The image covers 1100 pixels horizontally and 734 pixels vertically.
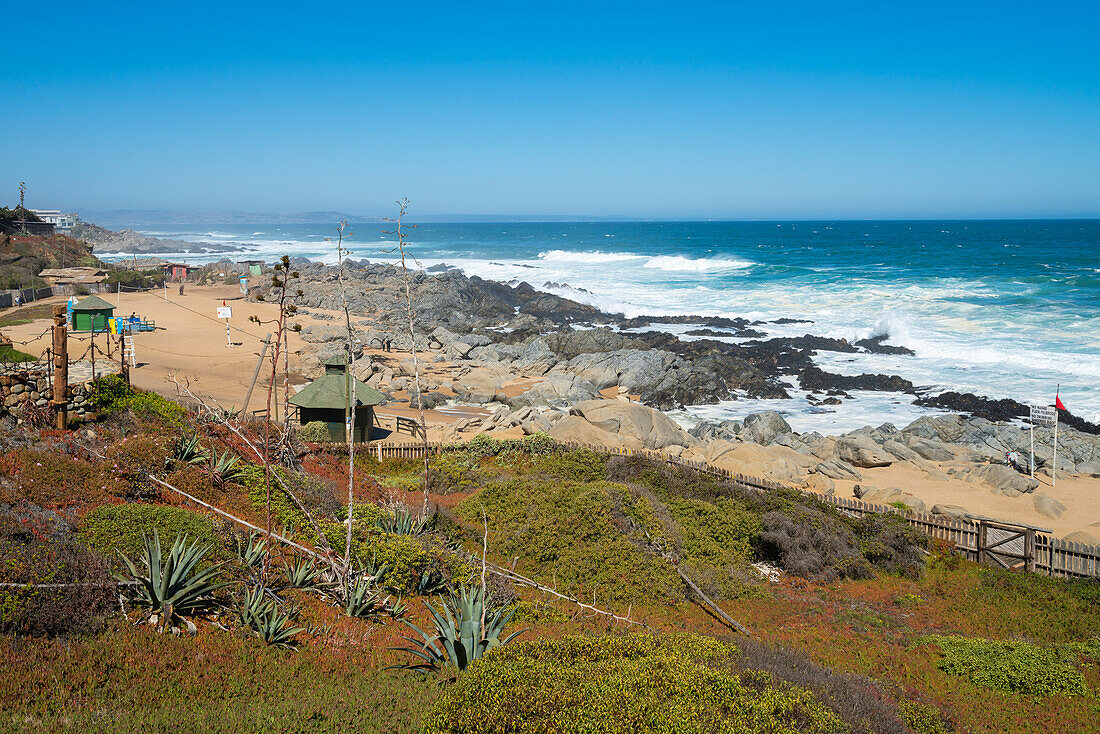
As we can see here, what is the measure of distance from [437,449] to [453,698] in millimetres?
13004

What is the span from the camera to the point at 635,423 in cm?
2142

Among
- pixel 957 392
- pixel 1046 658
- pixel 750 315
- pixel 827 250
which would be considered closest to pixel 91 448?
pixel 1046 658

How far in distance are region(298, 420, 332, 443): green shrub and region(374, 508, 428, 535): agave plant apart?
6196mm

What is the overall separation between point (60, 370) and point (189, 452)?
2.45m

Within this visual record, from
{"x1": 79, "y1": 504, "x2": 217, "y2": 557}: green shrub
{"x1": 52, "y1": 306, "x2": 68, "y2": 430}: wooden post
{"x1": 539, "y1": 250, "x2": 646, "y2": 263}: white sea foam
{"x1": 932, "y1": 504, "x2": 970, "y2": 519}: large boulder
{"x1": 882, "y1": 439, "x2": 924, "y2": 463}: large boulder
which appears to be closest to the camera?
{"x1": 79, "y1": 504, "x2": 217, "y2": 557}: green shrub

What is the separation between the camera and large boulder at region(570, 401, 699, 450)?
2108 centimetres

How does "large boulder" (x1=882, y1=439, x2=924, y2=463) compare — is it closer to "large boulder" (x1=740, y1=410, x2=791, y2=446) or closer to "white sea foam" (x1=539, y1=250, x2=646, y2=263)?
"large boulder" (x1=740, y1=410, x2=791, y2=446)

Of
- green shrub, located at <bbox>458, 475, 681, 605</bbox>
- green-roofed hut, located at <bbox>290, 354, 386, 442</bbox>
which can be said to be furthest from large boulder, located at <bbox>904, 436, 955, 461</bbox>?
green-roofed hut, located at <bbox>290, 354, 386, 442</bbox>

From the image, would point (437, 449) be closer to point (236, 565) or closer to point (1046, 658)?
point (236, 565)

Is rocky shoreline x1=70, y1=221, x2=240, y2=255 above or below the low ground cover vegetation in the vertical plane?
above

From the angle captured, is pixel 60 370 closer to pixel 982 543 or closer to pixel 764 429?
pixel 982 543

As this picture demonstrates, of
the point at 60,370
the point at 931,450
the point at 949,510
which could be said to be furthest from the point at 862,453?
the point at 60,370

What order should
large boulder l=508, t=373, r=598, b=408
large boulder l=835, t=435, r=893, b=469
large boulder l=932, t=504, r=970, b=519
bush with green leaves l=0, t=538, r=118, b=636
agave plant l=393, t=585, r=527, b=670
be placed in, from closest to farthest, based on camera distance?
1. bush with green leaves l=0, t=538, r=118, b=636
2. agave plant l=393, t=585, r=527, b=670
3. large boulder l=932, t=504, r=970, b=519
4. large boulder l=835, t=435, r=893, b=469
5. large boulder l=508, t=373, r=598, b=408

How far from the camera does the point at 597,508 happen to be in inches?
480
